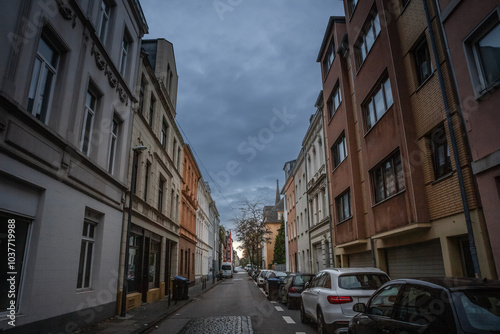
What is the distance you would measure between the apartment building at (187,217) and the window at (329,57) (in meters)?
13.9

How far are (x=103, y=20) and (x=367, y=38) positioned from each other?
10517mm

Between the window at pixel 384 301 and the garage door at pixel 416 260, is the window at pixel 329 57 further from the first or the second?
the window at pixel 384 301

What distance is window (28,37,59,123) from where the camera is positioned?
25.6 ft

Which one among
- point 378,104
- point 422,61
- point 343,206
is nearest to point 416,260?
point 378,104

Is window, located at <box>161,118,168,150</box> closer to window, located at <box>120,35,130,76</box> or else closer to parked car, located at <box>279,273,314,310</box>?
window, located at <box>120,35,130,76</box>

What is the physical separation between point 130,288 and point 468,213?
1269cm

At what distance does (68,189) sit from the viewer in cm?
895

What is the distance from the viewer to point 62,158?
337 inches

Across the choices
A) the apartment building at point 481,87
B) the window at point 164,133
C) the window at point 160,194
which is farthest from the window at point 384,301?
the window at point 164,133

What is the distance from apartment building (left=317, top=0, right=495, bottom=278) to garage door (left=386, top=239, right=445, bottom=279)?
3 cm

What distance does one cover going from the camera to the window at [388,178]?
11.3m

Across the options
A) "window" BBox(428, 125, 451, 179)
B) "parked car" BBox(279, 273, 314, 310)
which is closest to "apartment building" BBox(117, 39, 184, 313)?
"parked car" BBox(279, 273, 314, 310)

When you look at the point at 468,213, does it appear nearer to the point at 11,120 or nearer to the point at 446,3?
the point at 446,3

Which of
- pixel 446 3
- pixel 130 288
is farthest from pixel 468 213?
pixel 130 288
